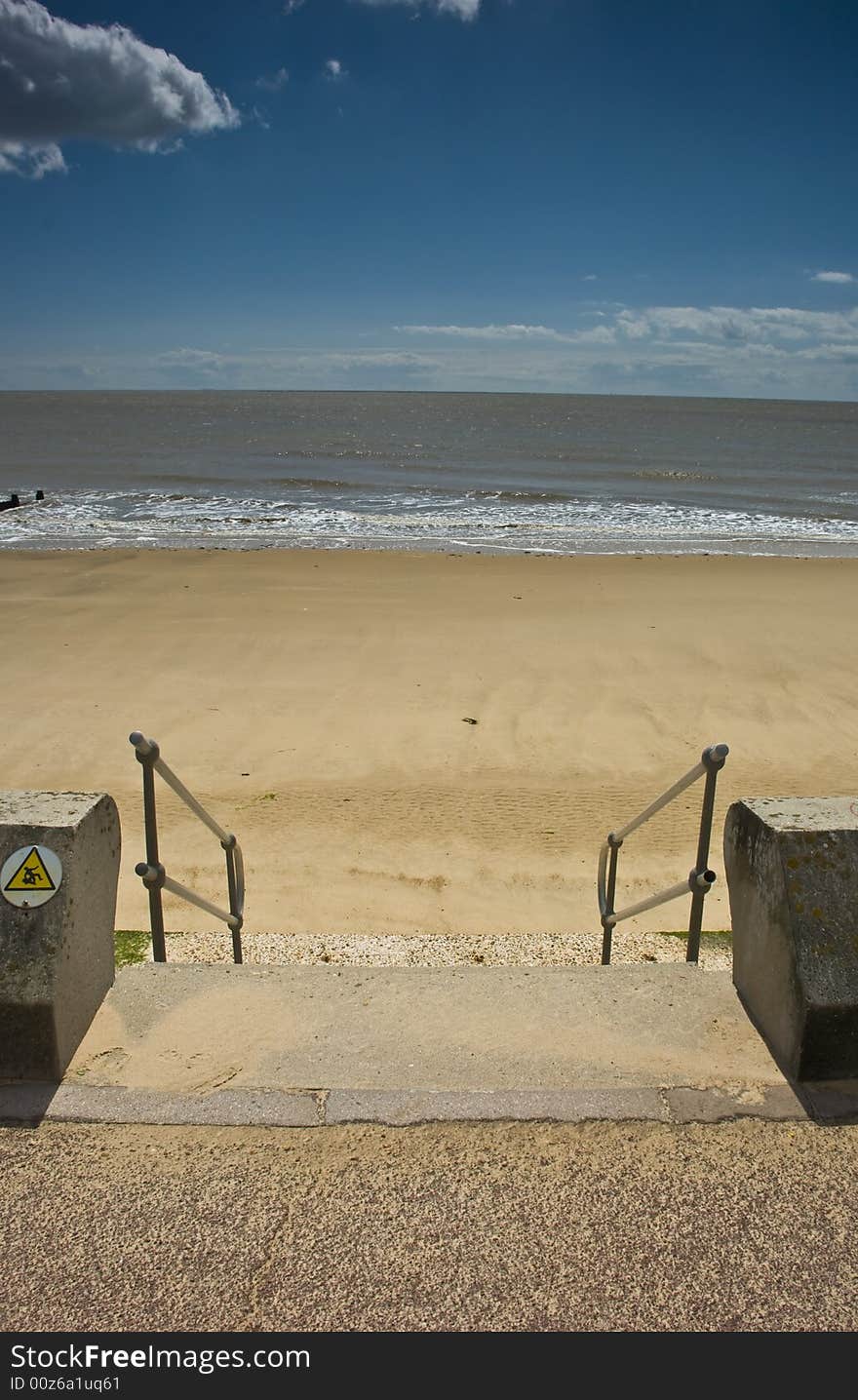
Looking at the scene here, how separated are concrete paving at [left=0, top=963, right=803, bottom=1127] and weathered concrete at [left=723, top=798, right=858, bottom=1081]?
13 cm

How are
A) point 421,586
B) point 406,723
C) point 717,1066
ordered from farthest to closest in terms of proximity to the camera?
1. point 421,586
2. point 406,723
3. point 717,1066

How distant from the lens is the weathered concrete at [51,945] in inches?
110

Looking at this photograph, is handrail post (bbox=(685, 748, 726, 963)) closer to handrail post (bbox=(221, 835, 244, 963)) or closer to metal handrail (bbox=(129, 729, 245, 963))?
metal handrail (bbox=(129, 729, 245, 963))

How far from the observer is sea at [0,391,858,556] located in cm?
2348

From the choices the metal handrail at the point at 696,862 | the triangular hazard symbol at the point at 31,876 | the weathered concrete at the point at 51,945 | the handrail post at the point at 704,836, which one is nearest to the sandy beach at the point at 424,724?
the metal handrail at the point at 696,862

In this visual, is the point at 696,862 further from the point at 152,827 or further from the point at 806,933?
the point at 152,827

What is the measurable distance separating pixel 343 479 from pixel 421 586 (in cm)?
2148

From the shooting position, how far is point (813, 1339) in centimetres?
212

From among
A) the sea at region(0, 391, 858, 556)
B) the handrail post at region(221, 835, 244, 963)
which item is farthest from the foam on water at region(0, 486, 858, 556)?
the handrail post at region(221, 835, 244, 963)

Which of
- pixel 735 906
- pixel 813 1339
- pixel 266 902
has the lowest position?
pixel 266 902

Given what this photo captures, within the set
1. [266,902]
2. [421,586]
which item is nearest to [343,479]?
[421,586]

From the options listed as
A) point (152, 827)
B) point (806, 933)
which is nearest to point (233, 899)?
point (152, 827)

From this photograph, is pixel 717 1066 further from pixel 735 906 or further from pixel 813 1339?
pixel 813 1339

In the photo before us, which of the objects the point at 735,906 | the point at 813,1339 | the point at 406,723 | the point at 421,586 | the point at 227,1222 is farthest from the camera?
the point at 421,586
